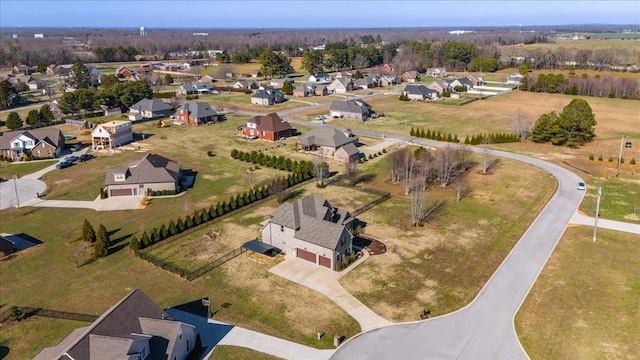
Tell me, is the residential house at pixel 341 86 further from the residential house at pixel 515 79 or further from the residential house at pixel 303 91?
the residential house at pixel 515 79

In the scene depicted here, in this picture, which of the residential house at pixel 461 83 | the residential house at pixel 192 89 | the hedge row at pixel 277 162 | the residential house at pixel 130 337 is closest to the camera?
the residential house at pixel 130 337

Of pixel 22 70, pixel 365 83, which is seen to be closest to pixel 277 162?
pixel 365 83

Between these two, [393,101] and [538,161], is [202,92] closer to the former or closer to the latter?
[393,101]

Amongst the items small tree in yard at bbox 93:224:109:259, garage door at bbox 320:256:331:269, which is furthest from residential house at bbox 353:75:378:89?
small tree in yard at bbox 93:224:109:259

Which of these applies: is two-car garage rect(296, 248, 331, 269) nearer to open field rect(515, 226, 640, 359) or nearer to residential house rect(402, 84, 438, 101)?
open field rect(515, 226, 640, 359)

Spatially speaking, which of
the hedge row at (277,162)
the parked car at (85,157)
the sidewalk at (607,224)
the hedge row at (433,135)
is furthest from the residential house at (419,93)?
the parked car at (85,157)

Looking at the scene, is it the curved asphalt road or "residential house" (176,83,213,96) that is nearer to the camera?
the curved asphalt road

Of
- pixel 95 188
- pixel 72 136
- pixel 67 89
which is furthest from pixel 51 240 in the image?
pixel 67 89
